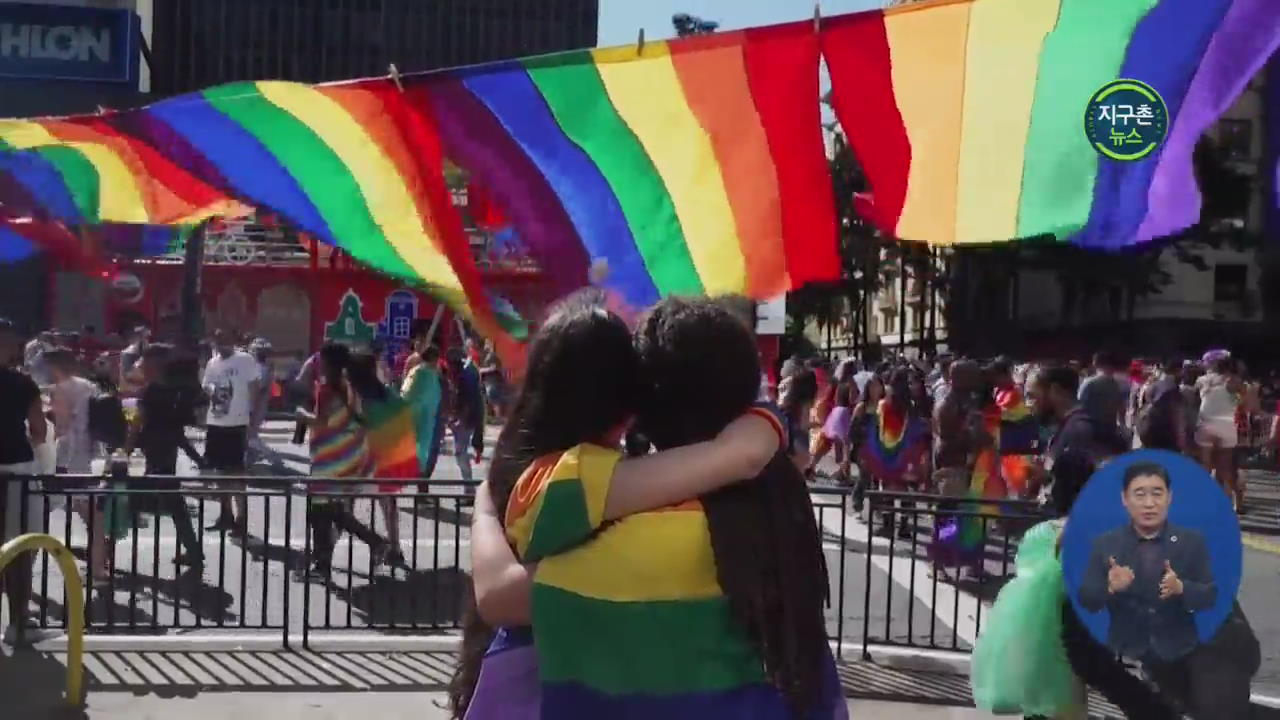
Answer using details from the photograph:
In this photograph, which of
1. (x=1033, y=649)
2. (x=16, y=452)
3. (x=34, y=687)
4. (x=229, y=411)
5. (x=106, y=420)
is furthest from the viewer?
(x=229, y=411)

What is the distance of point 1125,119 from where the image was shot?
4.03m

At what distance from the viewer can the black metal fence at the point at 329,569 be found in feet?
22.9

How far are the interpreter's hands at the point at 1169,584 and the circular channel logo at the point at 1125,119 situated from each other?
1396 millimetres

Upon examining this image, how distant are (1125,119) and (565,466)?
253 cm

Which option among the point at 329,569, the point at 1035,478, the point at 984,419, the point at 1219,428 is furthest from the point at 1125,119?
the point at 1219,428

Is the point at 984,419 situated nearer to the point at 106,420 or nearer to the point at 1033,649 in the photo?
the point at 1033,649

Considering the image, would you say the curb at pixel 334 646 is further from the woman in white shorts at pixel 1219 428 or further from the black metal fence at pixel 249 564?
the woman in white shorts at pixel 1219 428

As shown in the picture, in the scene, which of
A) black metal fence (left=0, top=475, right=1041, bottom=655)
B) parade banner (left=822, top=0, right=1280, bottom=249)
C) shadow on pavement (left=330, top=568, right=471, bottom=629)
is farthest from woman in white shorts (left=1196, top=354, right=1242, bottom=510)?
parade banner (left=822, top=0, right=1280, bottom=249)

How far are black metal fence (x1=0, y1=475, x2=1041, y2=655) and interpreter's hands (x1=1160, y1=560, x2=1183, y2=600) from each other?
1998 millimetres

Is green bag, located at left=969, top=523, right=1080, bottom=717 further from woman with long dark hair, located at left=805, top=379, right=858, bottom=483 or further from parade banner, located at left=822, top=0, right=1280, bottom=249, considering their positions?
woman with long dark hair, located at left=805, top=379, right=858, bottom=483

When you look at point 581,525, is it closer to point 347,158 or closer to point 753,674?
point 753,674

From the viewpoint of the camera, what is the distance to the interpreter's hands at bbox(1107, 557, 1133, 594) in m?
4.33

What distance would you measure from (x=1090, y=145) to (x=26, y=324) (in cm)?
2803

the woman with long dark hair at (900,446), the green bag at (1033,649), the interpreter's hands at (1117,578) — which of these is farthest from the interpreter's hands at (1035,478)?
the interpreter's hands at (1117,578)
